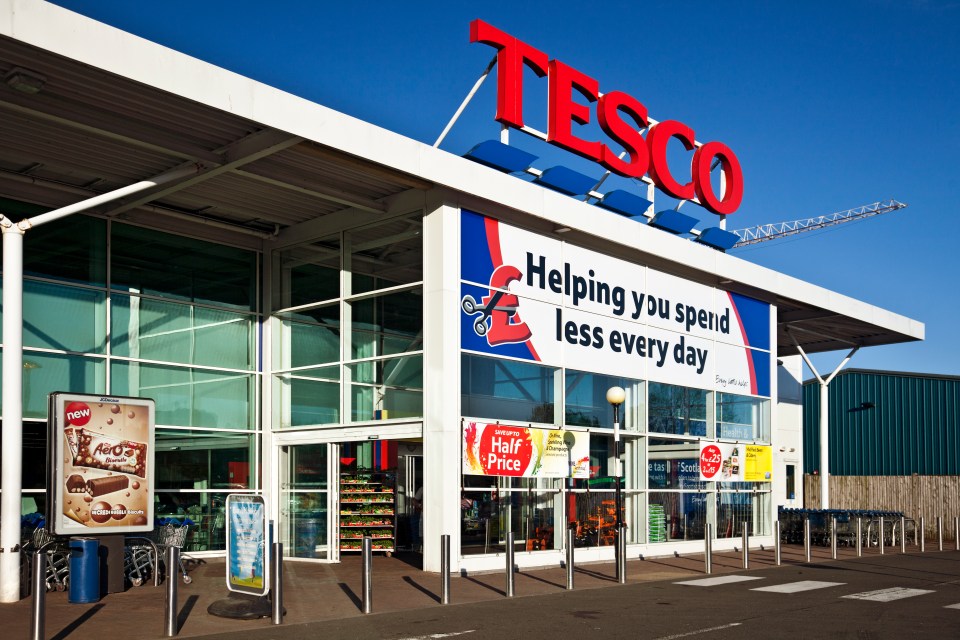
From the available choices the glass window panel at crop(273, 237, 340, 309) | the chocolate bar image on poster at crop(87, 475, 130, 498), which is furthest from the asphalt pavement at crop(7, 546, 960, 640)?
the glass window panel at crop(273, 237, 340, 309)

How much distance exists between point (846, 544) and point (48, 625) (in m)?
22.9

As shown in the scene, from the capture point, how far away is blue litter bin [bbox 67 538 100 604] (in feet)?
47.9

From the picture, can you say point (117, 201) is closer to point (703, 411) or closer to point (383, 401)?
point (383, 401)

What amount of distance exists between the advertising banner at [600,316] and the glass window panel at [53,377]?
6649mm

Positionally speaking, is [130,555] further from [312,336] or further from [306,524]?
[312,336]

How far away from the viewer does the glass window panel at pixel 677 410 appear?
25.0 meters

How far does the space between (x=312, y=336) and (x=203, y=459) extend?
3219 millimetres

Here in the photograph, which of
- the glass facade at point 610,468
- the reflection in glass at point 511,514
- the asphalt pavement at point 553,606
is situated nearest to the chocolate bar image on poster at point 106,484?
the asphalt pavement at point 553,606

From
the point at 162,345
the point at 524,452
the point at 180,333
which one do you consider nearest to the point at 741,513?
the point at 524,452

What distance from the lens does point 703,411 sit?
26.7m

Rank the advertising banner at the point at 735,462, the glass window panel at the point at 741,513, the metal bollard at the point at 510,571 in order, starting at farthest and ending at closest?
the glass window panel at the point at 741,513 → the advertising banner at the point at 735,462 → the metal bollard at the point at 510,571

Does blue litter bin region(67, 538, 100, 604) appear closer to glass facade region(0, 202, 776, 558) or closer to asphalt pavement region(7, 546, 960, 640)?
asphalt pavement region(7, 546, 960, 640)

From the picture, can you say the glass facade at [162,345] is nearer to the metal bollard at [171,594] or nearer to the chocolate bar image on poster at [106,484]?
the chocolate bar image on poster at [106,484]

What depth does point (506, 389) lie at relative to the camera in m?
20.8
